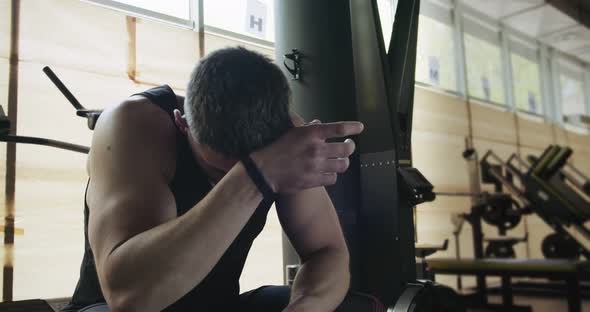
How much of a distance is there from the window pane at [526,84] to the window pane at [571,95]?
79 cm

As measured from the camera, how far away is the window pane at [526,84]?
5742 millimetres

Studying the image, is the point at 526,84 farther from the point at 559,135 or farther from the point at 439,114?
the point at 439,114

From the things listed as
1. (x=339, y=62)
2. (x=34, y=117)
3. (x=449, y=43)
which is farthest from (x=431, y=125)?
(x=34, y=117)

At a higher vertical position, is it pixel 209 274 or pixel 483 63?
pixel 483 63

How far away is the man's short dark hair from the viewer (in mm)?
854

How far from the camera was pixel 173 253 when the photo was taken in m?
0.75

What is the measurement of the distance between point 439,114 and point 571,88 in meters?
3.85

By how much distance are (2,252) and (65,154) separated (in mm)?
507

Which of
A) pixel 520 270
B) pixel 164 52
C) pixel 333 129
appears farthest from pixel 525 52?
pixel 333 129

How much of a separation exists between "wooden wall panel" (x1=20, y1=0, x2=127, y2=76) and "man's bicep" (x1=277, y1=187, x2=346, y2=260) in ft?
5.31

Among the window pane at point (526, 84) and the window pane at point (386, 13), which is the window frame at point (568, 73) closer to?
the window pane at point (526, 84)

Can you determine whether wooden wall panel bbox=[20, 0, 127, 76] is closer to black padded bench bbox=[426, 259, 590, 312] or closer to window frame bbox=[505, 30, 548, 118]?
black padded bench bbox=[426, 259, 590, 312]

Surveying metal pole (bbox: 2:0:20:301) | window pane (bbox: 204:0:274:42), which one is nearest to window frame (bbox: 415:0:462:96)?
window pane (bbox: 204:0:274:42)

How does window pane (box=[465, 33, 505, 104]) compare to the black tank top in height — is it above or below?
above
